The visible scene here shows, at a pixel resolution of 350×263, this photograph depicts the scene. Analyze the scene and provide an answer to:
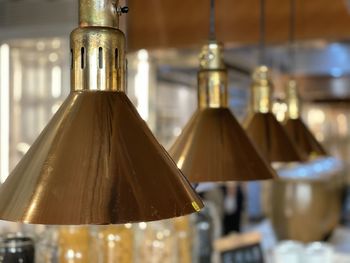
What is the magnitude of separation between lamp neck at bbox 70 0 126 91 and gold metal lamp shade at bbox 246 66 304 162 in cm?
67

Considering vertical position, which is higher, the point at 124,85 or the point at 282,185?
the point at 124,85

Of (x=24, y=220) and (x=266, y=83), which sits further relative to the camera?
(x=266, y=83)

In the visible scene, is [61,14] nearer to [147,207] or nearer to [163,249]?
[163,249]

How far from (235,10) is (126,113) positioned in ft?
7.26

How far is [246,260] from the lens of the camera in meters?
2.23

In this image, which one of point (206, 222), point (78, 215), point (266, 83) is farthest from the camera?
point (206, 222)

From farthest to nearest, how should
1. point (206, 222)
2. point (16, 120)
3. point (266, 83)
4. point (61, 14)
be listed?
point (16, 120)
point (61, 14)
point (206, 222)
point (266, 83)

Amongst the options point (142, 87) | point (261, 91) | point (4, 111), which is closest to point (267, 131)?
point (261, 91)

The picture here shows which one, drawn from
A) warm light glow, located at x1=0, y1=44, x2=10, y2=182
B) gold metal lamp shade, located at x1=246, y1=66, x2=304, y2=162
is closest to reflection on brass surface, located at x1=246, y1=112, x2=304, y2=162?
gold metal lamp shade, located at x1=246, y1=66, x2=304, y2=162

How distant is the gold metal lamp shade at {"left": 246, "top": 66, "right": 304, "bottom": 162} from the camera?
1.27 metres

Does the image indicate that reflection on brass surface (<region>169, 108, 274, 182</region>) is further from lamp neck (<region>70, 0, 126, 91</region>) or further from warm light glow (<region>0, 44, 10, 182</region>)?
warm light glow (<region>0, 44, 10, 182</region>)

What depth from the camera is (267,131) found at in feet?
4.24

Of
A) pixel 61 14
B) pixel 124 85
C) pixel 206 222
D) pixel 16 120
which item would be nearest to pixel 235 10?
pixel 61 14

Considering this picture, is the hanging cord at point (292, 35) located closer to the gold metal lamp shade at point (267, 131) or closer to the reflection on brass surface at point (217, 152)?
the gold metal lamp shade at point (267, 131)
